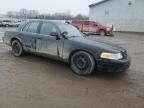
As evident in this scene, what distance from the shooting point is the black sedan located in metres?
5.60

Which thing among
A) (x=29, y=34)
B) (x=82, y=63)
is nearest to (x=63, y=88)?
(x=82, y=63)

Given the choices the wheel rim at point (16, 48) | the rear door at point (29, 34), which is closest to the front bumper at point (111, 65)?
the rear door at point (29, 34)

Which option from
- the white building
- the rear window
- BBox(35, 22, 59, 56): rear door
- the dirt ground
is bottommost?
the dirt ground

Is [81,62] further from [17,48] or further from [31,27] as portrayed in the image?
[17,48]

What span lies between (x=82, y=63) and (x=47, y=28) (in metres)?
1.85

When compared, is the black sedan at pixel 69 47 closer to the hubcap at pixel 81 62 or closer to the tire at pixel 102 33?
the hubcap at pixel 81 62

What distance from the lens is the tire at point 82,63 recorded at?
19.0 feet

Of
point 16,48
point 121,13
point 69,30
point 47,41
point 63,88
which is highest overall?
point 121,13

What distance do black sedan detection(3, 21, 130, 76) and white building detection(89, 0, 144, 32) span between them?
78.4 feet

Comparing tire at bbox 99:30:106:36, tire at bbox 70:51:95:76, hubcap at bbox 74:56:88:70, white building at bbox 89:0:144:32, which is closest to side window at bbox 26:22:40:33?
tire at bbox 70:51:95:76

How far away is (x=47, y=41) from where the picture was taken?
6688 mm

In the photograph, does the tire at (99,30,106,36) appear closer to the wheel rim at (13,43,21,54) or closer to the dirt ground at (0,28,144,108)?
the wheel rim at (13,43,21,54)

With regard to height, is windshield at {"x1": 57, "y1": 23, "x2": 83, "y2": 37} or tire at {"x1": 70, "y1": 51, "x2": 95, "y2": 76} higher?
windshield at {"x1": 57, "y1": 23, "x2": 83, "y2": 37}

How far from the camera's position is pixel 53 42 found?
6.52 m
